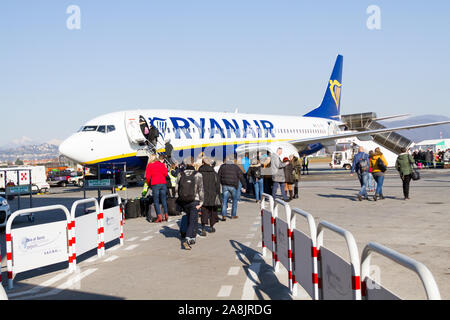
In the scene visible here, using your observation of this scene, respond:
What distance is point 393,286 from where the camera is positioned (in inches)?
244

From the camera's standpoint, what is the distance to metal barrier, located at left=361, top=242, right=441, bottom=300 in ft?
8.68

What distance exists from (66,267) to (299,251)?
471 cm

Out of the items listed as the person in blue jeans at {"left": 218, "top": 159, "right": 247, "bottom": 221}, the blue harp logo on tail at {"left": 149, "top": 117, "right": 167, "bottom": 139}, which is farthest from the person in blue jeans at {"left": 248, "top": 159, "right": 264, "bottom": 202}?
the blue harp logo on tail at {"left": 149, "top": 117, "right": 167, "bottom": 139}

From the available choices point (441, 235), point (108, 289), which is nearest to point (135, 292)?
point (108, 289)

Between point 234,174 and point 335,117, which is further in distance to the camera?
point 335,117

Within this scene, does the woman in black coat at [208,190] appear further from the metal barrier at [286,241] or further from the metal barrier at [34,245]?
the metal barrier at [286,241]

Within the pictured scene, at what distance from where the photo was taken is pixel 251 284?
6629 mm

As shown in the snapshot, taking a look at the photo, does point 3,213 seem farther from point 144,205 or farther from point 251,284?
point 251,284

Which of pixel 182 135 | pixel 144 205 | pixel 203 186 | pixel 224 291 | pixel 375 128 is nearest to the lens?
pixel 224 291

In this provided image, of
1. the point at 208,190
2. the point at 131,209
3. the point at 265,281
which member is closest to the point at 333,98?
the point at 131,209

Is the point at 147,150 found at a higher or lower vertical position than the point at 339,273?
higher

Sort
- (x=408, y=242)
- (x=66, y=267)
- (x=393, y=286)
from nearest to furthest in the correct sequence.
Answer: (x=393, y=286) → (x=66, y=267) → (x=408, y=242)

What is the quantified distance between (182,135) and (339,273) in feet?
66.5
